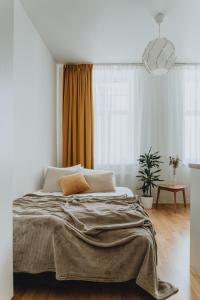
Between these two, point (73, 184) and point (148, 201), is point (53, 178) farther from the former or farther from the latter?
point (148, 201)

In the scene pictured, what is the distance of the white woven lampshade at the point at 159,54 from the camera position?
10.0 ft

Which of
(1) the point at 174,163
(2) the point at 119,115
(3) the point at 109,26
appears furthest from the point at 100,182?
(3) the point at 109,26

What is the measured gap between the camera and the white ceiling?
3086mm

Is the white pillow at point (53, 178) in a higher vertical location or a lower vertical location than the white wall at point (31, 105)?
lower

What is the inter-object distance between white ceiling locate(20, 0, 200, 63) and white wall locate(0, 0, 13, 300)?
4.98 ft

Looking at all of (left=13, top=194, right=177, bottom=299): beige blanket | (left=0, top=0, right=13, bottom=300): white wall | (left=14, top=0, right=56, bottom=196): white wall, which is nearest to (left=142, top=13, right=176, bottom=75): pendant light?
(left=14, top=0, right=56, bottom=196): white wall

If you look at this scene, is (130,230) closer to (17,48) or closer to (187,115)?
(17,48)

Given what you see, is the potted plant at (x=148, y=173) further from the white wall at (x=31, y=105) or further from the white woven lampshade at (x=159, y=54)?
the white woven lampshade at (x=159, y=54)

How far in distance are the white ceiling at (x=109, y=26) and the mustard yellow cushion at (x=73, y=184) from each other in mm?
2003

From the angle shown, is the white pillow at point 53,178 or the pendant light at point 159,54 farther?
the white pillow at point 53,178

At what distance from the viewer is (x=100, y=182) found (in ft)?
12.6

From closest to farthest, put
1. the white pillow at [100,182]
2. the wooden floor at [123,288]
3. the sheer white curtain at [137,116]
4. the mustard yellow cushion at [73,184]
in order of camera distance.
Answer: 1. the wooden floor at [123,288]
2. the mustard yellow cushion at [73,184]
3. the white pillow at [100,182]
4. the sheer white curtain at [137,116]

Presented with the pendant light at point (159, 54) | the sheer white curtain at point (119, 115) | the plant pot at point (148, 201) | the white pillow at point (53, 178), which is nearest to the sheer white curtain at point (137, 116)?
the sheer white curtain at point (119, 115)

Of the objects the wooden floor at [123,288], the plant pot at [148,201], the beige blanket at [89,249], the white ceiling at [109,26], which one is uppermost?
the white ceiling at [109,26]
